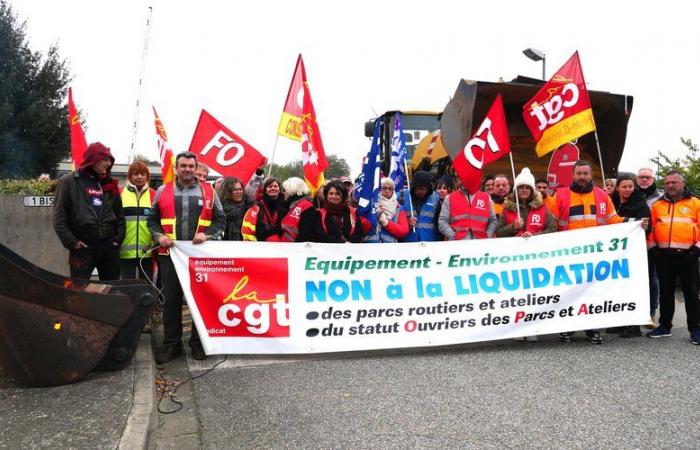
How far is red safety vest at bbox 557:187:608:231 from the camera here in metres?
5.92

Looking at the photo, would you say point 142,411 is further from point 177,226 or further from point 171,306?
point 177,226

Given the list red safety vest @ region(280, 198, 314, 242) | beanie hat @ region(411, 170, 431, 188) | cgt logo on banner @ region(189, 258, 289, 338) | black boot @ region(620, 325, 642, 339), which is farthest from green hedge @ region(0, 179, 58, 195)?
black boot @ region(620, 325, 642, 339)

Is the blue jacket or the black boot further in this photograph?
the blue jacket

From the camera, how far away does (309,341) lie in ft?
17.0

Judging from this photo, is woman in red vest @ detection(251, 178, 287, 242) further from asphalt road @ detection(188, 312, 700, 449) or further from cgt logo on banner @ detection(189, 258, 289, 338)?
asphalt road @ detection(188, 312, 700, 449)

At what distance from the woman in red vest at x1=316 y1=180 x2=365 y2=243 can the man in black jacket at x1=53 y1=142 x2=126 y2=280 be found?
2027mm

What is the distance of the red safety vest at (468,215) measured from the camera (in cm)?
621

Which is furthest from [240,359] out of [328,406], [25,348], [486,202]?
[486,202]

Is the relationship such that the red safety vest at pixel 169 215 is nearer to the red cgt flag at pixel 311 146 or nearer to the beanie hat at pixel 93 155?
the beanie hat at pixel 93 155

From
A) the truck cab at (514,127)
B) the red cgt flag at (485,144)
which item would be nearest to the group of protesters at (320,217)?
the red cgt flag at (485,144)

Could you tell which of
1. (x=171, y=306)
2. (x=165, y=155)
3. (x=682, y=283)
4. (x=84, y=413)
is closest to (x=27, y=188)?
(x=165, y=155)

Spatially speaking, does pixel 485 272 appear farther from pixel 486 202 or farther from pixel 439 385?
pixel 439 385

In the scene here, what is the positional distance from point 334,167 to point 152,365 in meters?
58.5

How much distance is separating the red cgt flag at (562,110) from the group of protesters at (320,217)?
72 centimetres
